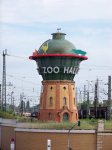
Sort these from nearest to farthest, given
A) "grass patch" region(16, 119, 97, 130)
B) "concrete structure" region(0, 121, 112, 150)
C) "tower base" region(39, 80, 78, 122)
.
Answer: "concrete structure" region(0, 121, 112, 150)
"grass patch" region(16, 119, 97, 130)
"tower base" region(39, 80, 78, 122)

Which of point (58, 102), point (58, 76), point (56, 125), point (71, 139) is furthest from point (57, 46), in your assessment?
point (71, 139)

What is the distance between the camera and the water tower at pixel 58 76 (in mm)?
59062

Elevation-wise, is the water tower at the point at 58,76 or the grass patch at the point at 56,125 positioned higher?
the water tower at the point at 58,76

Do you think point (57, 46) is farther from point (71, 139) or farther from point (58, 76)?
point (71, 139)

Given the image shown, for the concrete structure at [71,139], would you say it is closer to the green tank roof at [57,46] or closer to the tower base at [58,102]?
the tower base at [58,102]

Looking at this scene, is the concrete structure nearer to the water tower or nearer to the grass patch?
the grass patch

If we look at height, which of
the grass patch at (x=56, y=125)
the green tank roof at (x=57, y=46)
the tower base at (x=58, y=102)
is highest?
the green tank roof at (x=57, y=46)

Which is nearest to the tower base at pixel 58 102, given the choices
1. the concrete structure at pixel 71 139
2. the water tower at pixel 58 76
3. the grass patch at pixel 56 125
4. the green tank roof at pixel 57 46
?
the water tower at pixel 58 76

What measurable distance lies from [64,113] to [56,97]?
224 centimetres

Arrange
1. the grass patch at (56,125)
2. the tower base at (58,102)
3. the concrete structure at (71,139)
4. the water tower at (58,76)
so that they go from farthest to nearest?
the tower base at (58,102)
the water tower at (58,76)
the grass patch at (56,125)
the concrete structure at (71,139)

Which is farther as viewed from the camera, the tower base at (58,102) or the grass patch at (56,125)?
the tower base at (58,102)

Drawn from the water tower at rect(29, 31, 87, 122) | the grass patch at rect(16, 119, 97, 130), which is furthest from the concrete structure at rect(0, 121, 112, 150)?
the water tower at rect(29, 31, 87, 122)

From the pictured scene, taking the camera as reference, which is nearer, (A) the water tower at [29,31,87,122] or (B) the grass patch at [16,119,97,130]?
(B) the grass patch at [16,119,97,130]

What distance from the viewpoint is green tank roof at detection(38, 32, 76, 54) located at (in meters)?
59.1
